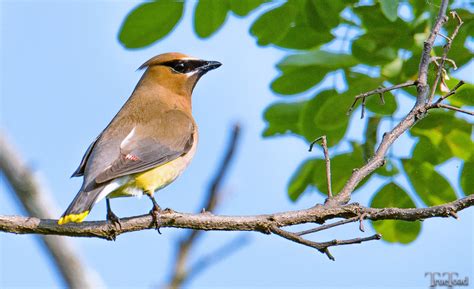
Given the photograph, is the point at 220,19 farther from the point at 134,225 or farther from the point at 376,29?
the point at 134,225

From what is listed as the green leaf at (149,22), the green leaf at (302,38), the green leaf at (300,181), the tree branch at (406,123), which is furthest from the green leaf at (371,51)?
the green leaf at (149,22)

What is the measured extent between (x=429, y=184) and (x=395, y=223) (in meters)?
0.28

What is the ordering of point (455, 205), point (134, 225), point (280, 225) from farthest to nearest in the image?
point (134, 225) → point (280, 225) → point (455, 205)

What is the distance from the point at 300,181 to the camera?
4762mm

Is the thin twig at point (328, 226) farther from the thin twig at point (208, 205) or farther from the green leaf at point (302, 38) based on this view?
the green leaf at point (302, 38)

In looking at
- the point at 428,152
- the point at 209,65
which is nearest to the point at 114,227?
the point at 428,152

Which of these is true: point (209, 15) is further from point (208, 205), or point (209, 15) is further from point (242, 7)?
point (208, 205)

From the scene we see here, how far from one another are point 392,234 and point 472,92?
878mm

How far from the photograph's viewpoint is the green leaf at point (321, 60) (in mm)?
4543

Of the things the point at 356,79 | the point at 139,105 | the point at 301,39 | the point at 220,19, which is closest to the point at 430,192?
the point at 356,79

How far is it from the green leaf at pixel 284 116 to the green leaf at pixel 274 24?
457 mm

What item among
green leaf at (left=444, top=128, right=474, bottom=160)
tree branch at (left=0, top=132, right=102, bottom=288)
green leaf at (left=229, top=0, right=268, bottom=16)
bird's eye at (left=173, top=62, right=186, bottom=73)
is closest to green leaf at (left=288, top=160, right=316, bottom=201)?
green leaf at (left=444, top=128, right=474, bottom=160)

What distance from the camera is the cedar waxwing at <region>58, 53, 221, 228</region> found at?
4262mm

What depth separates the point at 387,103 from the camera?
4324 millimetres
